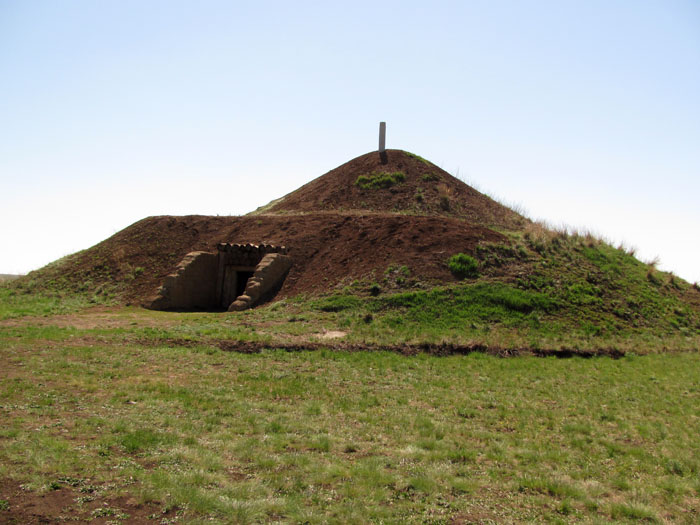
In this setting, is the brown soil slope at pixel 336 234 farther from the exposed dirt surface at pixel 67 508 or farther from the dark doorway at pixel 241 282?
the exposed dirt surface at pixel 67 508

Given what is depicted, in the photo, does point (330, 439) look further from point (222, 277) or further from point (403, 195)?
point (403, 195)

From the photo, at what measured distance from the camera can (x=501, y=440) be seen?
7512mm

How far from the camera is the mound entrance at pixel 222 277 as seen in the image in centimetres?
2091

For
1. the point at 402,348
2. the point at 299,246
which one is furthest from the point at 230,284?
the point at 402,348

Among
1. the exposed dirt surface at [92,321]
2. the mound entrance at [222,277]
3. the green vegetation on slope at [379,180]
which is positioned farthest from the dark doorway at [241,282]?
the green vegetation on slope at [379,180]

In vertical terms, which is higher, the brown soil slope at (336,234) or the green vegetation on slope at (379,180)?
the green vegetation on slope at (379,180)

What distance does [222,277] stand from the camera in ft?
75.6

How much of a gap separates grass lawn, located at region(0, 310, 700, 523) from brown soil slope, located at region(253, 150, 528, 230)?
15.8 m

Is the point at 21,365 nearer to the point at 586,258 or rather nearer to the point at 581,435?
the point at 581,435

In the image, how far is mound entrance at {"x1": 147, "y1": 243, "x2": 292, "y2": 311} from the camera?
20906 mm

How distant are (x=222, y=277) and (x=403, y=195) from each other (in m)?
11.2

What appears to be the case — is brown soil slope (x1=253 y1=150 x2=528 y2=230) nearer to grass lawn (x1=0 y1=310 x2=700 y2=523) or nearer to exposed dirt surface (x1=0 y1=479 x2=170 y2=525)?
grass lawn (x1=0 y1=310 x2=700 y2=523)

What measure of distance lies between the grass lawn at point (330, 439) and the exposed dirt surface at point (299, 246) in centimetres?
819

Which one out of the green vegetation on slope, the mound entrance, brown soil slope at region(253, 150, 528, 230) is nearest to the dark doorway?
the mound entrance
